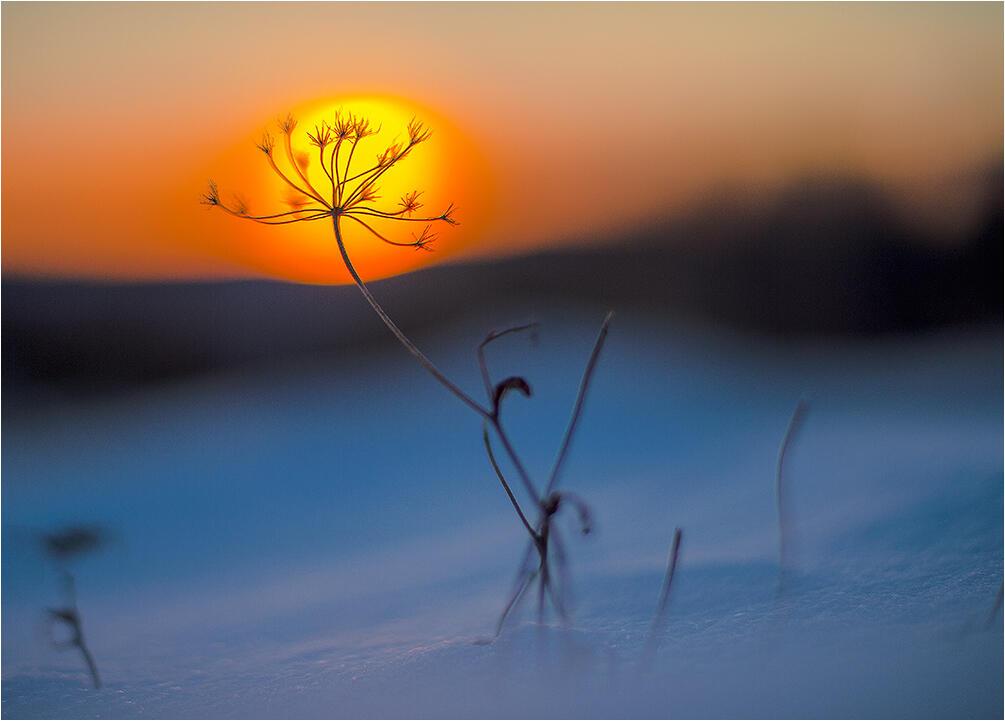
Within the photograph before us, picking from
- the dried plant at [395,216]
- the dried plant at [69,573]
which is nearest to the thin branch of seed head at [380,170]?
the dried plant at [395,216]

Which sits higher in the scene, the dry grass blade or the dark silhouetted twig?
the dark silhouetted twig

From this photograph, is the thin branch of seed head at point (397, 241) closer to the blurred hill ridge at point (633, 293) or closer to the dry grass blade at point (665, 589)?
the blurred hill ridge at point (633, 293)

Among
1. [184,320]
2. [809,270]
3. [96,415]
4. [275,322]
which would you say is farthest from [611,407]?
[96,415]

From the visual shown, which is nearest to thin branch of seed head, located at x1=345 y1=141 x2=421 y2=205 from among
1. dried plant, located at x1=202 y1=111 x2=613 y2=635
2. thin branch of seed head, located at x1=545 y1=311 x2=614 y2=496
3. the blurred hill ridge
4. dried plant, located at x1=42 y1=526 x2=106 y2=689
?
dried plant, located at x1=202 y1=111 x2=613 y2=635

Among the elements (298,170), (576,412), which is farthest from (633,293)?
(298,170)

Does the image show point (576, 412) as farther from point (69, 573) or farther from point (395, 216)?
point (69, 573)

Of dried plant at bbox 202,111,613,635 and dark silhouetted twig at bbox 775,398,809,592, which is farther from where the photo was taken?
dark silhouetted twig at bbox 775,398,809,592

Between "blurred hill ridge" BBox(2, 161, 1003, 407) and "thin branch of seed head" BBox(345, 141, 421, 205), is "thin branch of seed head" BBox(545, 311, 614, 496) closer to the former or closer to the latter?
"blurred hill ridge" BBox(2, 161, 1003, 407)
